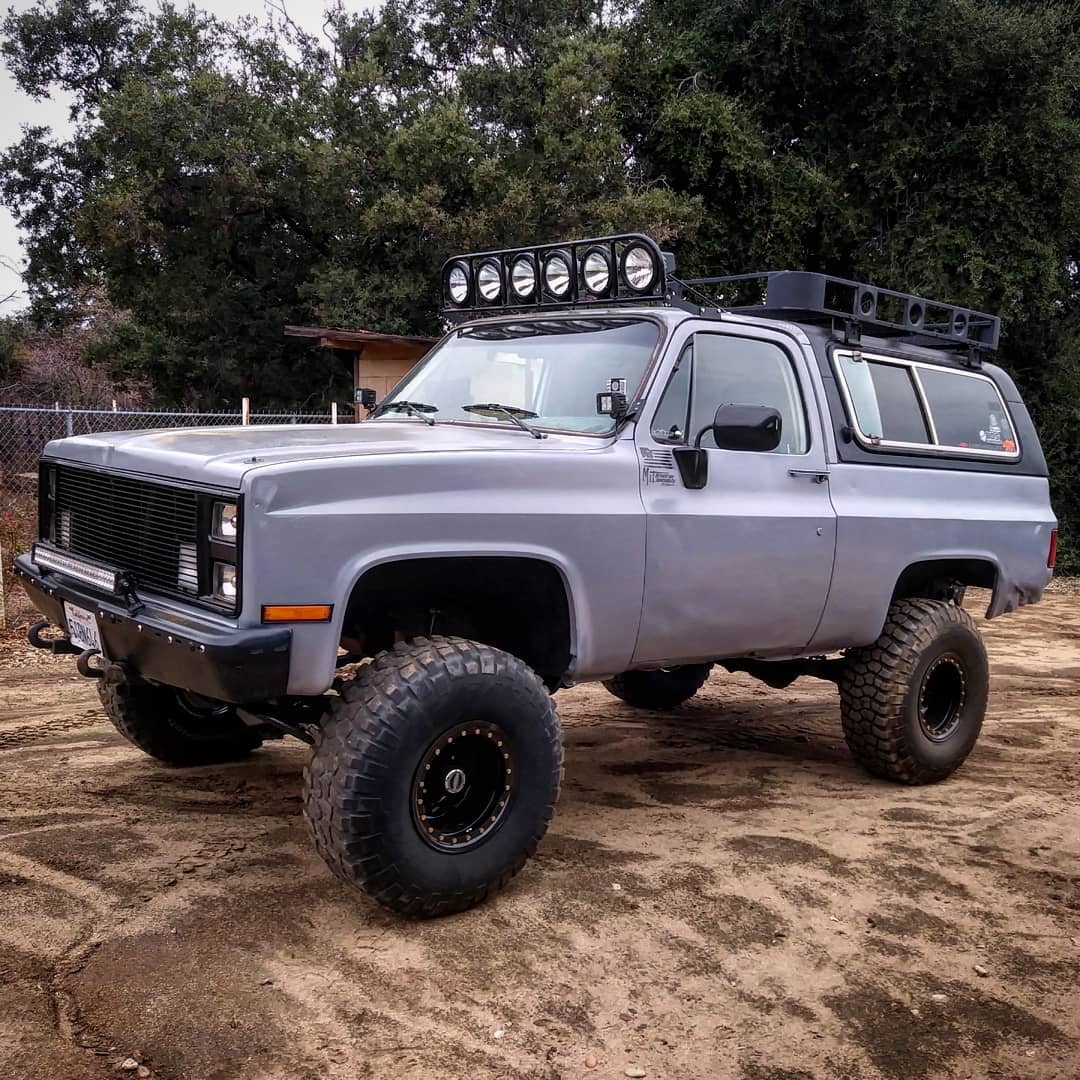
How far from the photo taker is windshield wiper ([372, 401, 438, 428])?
4.89 meters

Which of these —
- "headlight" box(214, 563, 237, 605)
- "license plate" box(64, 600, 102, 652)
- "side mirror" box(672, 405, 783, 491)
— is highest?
"side mirror" box(672, 405, 783, 491)

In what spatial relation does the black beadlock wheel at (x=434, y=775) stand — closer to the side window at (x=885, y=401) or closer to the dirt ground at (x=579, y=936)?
A: the dirt ground at (x=579, y=936)

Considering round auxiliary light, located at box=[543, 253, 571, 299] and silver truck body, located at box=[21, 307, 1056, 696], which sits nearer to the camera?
silver truck body, located at box=[21, 307, 1056, 696]

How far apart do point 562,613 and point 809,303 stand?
2.12m

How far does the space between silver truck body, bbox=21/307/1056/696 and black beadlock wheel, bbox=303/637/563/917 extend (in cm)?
26

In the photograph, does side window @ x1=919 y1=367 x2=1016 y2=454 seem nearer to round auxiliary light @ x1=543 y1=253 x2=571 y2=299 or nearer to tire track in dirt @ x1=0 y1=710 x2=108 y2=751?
round auxiliary light @ x1=543 y1=253 x2=571 y2=299

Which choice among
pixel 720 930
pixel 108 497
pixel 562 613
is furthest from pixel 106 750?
pixel 720 930

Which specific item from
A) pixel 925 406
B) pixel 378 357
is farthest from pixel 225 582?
pixel 378 357

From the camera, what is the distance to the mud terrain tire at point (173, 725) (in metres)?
5.08

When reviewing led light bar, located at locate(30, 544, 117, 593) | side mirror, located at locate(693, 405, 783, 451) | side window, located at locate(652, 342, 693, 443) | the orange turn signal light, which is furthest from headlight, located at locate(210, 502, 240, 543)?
side mirror, located at locate(693, 405, 783, 451)

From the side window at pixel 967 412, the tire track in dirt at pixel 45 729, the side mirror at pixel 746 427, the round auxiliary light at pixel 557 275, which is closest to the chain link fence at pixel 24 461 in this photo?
the tire track in dirt at pixel 45 729

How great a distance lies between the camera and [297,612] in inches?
134

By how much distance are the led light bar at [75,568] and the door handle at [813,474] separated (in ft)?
9.37

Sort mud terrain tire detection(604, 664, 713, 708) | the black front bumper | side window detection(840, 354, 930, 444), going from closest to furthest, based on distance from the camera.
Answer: the black front bumper, side window detection(840, 354, 930, 444), mud terrain tire detection(604, 664, 713, 708)
